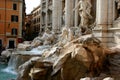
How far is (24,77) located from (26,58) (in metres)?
6.52

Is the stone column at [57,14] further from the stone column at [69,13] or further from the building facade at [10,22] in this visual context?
the building facade at [10,22]

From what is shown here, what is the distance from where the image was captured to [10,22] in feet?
126

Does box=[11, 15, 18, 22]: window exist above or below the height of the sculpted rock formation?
above

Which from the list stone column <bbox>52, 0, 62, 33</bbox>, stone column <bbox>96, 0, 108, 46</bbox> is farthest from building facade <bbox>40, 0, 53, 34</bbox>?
stone column <bbox>96, 0, 108, 46</bbox>

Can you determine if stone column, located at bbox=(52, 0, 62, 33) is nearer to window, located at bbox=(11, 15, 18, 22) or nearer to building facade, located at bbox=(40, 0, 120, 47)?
building facade, located at bbox=(40, 0, 120, 47)

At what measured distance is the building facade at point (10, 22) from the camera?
37.8m

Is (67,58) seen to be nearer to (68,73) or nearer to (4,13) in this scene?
(68,73)

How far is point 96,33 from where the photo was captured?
55.2ft

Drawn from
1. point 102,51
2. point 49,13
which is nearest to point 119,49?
point 102,51

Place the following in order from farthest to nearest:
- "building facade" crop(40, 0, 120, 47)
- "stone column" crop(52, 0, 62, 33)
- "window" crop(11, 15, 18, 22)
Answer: "window" crop(11, 15, 18, 22)
"stone column" crop(52, 0, 62, 33)
"building facade" crop(40, 0, 120, 47)

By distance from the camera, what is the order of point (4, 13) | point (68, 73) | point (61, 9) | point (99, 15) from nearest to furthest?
point (68, 73), point (99, 15), point (61, 9), point (4, 13)

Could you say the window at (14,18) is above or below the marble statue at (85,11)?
above

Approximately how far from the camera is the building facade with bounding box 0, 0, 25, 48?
37.8m

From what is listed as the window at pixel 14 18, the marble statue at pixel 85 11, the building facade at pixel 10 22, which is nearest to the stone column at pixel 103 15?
the marble statue at pixel 85 11
